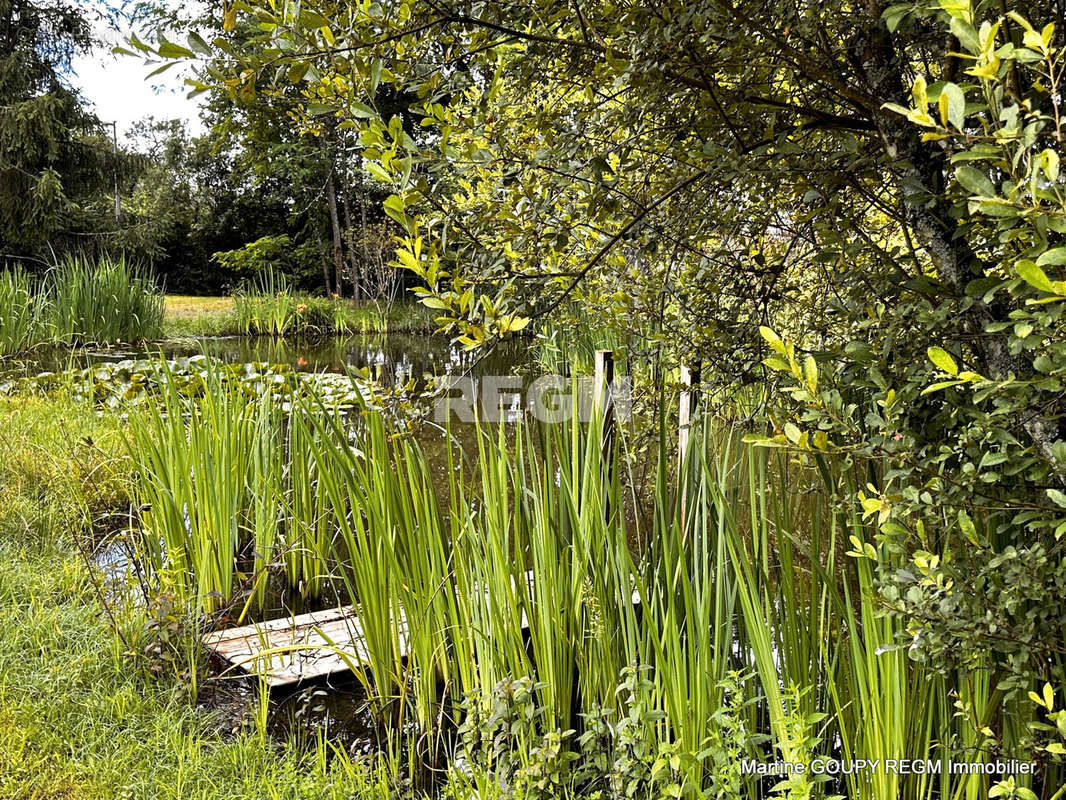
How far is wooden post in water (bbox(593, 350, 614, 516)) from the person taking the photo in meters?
1.70

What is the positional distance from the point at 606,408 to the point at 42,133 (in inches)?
594

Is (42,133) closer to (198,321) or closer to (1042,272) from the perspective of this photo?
(198,321)

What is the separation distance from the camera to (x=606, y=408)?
6.41 feet

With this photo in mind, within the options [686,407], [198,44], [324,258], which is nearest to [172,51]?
[198,44]

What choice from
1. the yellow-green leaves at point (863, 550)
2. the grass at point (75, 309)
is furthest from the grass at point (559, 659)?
the grass at point (75, 309)

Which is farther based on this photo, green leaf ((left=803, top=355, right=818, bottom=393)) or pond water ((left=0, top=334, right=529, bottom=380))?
pond water ((left=0, top=334, right=529, bottom=380))

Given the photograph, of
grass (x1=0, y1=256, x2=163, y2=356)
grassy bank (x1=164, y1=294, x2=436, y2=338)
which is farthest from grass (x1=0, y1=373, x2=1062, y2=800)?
grassy bank (x1=164, y1=294, x2=436, y2=338)

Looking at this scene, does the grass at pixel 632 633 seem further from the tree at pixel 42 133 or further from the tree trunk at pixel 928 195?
the tree at pixel 42 133

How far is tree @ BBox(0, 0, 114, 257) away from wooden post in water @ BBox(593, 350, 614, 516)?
14340 millimetres

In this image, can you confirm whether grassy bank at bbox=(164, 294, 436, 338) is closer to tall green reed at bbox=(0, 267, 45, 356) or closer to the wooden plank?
tall green reed at bbox=(0, 267, 45, 356)

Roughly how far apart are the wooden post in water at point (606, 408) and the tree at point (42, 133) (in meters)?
14.3

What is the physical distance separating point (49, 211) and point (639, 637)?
15.9 metres

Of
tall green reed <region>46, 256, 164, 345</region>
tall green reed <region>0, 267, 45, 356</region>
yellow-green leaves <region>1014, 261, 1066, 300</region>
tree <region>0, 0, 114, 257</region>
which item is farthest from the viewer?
tree <region>0, 0, 114, 257</region>

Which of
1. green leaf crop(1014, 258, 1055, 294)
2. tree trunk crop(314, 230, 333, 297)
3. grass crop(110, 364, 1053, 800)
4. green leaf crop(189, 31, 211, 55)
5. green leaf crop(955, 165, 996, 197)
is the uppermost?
tree trunk crop(314, 230, 333, 297)
